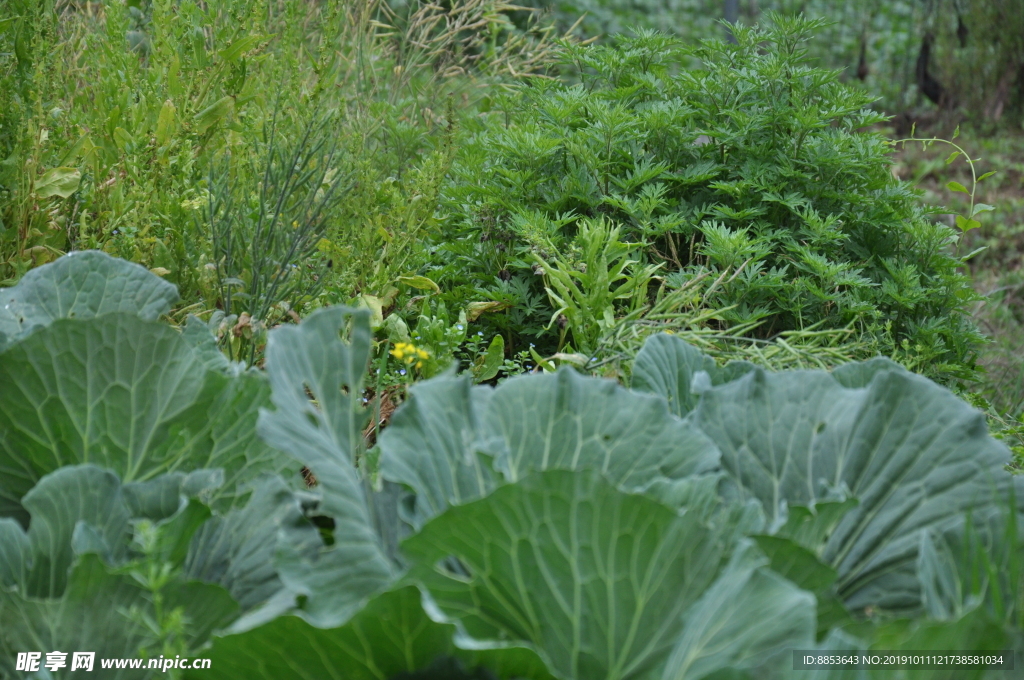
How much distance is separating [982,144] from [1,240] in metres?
7.31

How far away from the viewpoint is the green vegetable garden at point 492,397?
0.94 meters

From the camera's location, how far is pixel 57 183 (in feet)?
7.55

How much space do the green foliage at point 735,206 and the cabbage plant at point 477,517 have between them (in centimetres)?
100

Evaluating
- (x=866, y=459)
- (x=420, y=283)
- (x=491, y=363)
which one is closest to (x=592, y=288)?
(x=491, y=363)

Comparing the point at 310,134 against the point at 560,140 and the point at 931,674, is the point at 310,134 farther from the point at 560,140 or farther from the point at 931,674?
the point at 931,674

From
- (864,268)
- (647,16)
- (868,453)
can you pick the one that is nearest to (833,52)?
(647,16)

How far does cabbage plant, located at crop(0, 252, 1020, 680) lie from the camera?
0.91 meters

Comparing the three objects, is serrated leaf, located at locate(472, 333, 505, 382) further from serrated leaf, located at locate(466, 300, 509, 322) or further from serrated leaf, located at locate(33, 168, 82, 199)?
serrated leaf, located at locate(33, 168, 82, 199)

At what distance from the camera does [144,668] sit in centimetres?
104

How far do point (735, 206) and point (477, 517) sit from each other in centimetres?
195

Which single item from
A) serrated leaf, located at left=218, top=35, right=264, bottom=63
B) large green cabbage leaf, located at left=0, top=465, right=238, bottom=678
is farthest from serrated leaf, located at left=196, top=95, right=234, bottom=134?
large green cabbage leaf, located at left=0, top=465, right=238, bottom=678

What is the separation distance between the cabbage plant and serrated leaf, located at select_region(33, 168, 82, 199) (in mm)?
958

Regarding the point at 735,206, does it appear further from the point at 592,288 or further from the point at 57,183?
the point at 57,183

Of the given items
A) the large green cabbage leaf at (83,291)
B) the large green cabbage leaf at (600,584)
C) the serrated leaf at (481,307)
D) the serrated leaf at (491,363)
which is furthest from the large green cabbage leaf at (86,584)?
the serrated leaf at (481,307)
